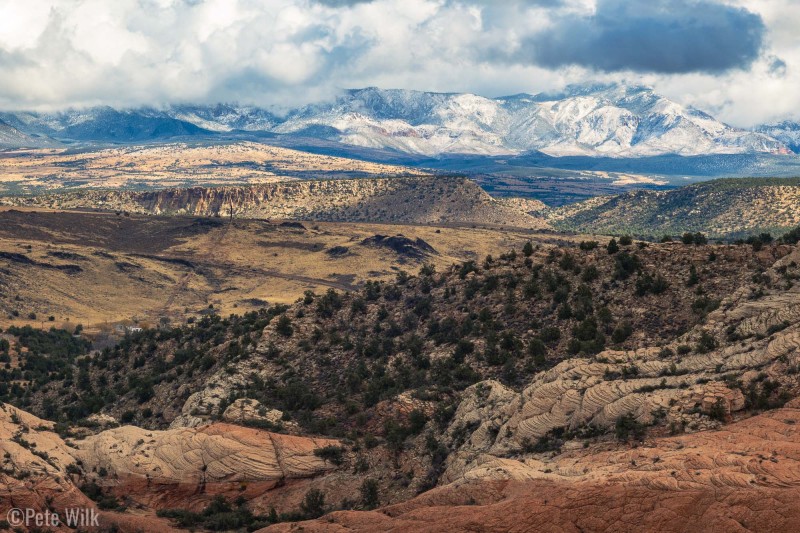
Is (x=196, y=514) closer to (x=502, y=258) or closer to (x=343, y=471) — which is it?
(x=343, y=471)

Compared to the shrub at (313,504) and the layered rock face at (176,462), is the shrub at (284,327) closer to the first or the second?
the layered rock face at (176,462)

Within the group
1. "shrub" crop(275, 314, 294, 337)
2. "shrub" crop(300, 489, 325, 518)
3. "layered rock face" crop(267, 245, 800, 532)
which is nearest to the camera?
"layered rock face" crop(267, 245, 800, 532)

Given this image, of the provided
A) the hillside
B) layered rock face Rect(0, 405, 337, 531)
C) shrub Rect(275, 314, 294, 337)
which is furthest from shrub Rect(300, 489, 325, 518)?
shrub Rect(275, 314, 294, 337)

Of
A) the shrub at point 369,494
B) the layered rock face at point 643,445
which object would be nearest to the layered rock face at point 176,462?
the shrub at point 369,494

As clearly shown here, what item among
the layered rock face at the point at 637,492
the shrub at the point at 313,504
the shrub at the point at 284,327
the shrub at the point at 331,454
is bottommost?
the shrub at the point at 313,504

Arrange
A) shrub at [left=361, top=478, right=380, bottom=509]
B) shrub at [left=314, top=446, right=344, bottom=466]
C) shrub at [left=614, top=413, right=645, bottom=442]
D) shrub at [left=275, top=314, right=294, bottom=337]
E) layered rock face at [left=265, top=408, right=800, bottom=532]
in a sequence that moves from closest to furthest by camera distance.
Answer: layered rock face at [left=265, top=408, right=800, bottom=532], shrub at [left=614, top=413, right=645, bottom=442], shrub at [left=361, top=478, right=380, bottom=509], shrub at [left=314, top=446, right=344, bottom=466], shrub at [left=275, top=314, right=294, bottom=337]

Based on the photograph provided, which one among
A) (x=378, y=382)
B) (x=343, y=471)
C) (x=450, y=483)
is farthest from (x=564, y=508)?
(x=378, y=382)

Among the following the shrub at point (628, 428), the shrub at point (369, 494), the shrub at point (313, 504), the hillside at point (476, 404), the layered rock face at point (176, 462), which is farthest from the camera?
the layered rock face at point (176, 462)

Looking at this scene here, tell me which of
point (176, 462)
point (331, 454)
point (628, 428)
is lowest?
point (176, 462)

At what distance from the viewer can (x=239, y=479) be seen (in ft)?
170

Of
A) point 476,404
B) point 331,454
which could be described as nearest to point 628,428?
point 476,404

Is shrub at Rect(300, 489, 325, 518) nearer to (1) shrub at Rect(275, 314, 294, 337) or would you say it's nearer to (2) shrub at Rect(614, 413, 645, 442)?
Answer: (2) shrub at Rect(614, 413, 645, 442)

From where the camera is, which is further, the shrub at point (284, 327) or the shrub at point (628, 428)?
the shrub at point (284, 327)

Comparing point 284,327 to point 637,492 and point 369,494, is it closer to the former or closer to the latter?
point 369,494
